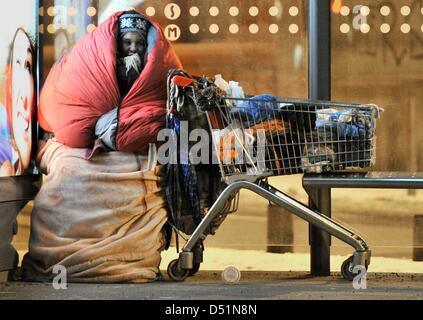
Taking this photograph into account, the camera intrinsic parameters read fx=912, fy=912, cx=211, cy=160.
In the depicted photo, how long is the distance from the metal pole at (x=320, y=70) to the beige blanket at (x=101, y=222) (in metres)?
1.00

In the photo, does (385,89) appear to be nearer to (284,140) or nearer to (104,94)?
(284,140)

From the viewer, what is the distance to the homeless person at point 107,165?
5.57m

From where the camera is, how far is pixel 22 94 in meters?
5.88

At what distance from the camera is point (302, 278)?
225 inches

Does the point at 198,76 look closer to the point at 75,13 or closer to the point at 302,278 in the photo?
the point at 75,13

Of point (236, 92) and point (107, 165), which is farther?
point (107, 165)

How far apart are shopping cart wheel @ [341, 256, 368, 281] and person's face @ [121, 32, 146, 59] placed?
181cm

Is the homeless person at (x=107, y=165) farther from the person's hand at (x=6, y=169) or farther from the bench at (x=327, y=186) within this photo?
the bench at (x=327, y=186)

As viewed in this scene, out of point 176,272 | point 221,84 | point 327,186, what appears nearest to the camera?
point 327,186

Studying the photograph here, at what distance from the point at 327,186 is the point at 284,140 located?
36cm

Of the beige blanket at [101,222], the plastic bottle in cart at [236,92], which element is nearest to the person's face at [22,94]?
the beige blanket at [101,222]

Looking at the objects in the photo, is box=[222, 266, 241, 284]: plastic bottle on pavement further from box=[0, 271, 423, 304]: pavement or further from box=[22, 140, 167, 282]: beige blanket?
box=[22, 140, 167, 282]: beige blanket

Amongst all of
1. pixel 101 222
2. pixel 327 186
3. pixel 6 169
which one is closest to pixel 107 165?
pixel 101 222
